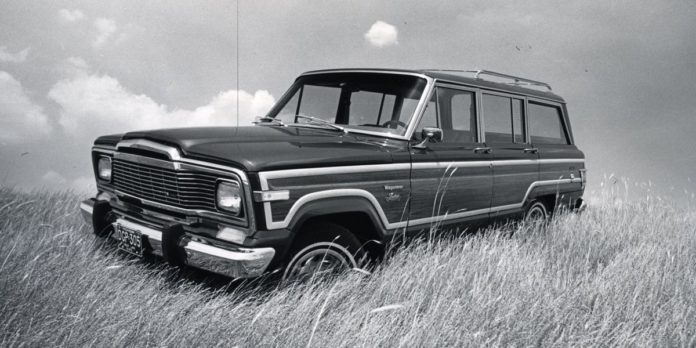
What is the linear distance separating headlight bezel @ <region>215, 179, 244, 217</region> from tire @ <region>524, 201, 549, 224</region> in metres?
3.95

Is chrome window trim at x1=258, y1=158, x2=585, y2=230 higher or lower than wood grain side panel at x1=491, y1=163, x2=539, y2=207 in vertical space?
higher

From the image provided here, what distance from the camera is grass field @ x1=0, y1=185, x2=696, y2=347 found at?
10.7 ft

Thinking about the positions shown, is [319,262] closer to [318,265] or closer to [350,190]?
[318,265]

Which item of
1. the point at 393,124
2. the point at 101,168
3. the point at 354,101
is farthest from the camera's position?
the point at 101,168

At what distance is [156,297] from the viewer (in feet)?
12.8

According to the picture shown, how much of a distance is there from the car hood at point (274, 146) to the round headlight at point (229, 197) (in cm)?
16

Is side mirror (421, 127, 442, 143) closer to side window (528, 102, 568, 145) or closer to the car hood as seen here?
the car hood

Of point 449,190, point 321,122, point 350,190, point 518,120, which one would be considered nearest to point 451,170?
point 449,190

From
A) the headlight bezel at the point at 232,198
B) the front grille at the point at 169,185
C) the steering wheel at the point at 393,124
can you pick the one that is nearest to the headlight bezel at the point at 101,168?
the front grille at the point at 169,185

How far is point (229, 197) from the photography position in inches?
147

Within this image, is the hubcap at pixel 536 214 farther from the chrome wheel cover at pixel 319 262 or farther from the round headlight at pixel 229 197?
the round headlight at pixel 229 197

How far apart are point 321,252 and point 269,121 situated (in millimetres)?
1919

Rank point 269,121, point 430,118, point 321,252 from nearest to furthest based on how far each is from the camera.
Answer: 1. point 321,252
2. point 430,118
3. point 269,121

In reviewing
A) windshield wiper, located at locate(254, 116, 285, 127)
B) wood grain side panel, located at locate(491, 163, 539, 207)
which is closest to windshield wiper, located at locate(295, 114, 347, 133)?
windshield wiper, located at locate(254, 116, 285, 127)
